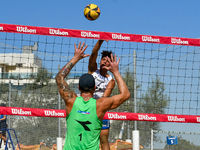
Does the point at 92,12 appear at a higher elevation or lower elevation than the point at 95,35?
higher

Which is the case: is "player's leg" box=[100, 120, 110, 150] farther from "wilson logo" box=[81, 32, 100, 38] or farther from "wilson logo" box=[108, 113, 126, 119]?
"wilson logo" box=[81, 32, 100, 38]

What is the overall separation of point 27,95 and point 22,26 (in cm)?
688

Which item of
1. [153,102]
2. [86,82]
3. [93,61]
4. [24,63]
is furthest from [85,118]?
[153,102]

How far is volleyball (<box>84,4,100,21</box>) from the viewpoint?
20.4 ft

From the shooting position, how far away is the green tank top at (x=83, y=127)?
332cm

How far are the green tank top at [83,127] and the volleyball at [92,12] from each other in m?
3.21

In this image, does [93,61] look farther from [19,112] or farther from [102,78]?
[19,112]

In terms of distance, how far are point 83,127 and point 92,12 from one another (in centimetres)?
339

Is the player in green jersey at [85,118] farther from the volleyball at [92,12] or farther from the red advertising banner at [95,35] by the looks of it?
the red advertising banner at [95,35]

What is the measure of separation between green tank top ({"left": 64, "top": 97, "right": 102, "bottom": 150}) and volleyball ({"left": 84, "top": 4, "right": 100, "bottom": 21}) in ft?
10.5

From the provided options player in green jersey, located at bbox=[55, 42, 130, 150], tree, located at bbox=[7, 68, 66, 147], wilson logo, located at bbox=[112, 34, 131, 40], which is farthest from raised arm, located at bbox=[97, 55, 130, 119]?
tree, located at bbox=[7, 68, 66, 147]

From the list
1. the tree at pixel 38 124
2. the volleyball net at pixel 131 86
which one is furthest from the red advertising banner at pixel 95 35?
the tree at pixel 38 124

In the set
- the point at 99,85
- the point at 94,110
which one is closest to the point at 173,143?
the point at 99,85

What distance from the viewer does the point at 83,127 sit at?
332cm
